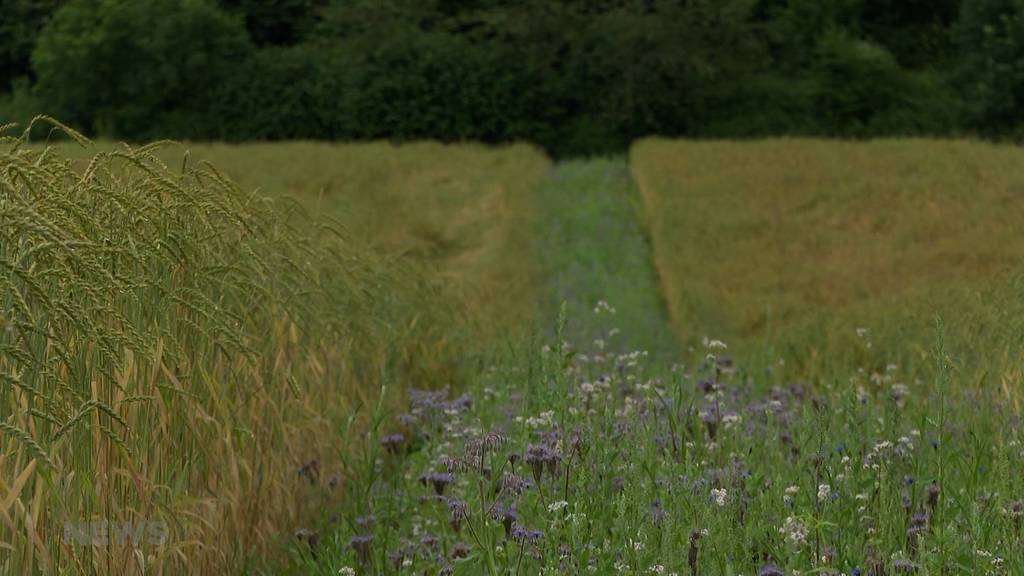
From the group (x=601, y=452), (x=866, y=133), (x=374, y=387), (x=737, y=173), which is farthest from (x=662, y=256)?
(x=866, y=133)

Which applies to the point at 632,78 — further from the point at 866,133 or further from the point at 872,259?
the point at 872,259

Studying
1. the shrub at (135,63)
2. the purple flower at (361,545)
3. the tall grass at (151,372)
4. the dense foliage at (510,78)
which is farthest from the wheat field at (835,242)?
the shrub at (135,63)

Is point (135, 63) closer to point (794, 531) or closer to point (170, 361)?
point (170, 361)

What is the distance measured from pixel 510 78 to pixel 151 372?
2796cm

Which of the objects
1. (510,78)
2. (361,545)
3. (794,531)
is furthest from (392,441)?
(510,78)

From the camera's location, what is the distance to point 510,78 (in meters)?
31.6

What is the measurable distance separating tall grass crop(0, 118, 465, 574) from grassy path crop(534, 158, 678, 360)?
237cm

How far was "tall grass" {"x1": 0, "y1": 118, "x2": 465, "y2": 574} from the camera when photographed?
11.4ft

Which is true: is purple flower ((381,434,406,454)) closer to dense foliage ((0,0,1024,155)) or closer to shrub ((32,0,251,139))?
dense foliage ((0,0,1024,155))

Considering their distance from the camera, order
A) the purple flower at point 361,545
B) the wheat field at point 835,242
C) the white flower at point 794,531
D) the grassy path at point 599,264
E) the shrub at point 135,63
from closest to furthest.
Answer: the white flower at point 794,531
the purple flower at point 361,545
the wheat field at point 835,242
the grassy path at point 599,264
the shrub at point 135,63

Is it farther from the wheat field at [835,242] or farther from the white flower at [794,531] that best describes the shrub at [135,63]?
the white flower at [794,531]

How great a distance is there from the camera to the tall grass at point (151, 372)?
347 cm

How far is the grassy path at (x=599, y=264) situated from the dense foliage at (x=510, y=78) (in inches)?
360

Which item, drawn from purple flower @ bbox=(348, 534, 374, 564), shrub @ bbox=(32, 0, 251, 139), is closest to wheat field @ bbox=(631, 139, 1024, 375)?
purple flower @ bbox=(348, 534, 374, 564)
